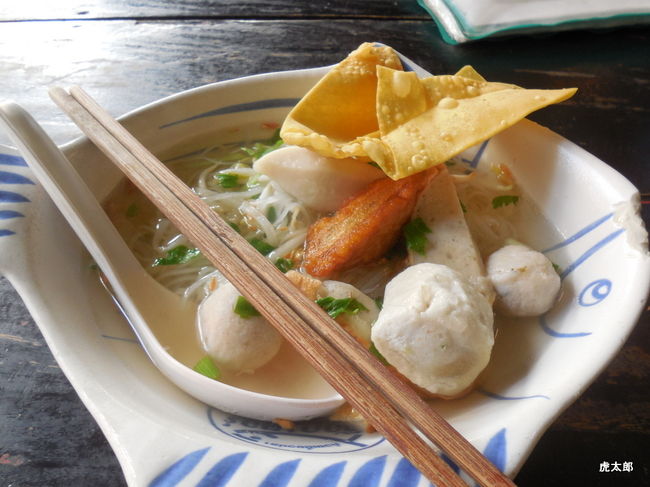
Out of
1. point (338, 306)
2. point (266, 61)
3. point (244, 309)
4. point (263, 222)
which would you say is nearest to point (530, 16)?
point (266, 61)

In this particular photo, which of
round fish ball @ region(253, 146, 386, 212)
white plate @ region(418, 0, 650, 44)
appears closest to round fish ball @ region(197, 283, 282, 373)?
round fish ball @ region(253, 146, 386, 212)

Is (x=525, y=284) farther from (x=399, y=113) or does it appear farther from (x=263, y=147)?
(x=263, y=147)

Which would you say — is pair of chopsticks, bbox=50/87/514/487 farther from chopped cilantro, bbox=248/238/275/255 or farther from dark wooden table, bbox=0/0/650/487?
dark wooden table, bbox=0/0/650/487

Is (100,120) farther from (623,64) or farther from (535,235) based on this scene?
(623,64)

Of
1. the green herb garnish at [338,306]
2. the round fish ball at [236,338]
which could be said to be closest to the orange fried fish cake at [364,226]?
the green herb garnish at [338,306]

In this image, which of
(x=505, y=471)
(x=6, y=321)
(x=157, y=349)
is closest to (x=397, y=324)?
(x=505, y=471)
